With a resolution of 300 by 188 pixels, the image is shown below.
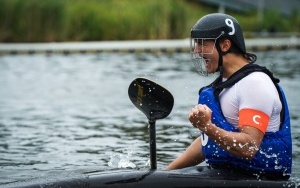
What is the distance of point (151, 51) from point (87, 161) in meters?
30.5

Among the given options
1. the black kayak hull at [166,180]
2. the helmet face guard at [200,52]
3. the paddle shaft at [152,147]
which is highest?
the helmet face guard at [200,52]

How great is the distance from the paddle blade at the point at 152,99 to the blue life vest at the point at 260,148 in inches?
12.7

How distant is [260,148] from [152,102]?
81 cm

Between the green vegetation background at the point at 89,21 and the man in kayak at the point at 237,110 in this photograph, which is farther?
the green vegetation background at the point at 89,21

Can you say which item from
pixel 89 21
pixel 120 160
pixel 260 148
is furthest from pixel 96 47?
pixel 260 148

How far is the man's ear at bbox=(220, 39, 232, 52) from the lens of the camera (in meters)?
5.74

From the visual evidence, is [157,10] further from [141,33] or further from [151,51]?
[151,51]

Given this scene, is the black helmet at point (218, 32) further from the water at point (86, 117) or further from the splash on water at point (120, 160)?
the splash on water at point (120, 160)

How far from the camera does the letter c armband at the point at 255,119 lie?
5.46 m

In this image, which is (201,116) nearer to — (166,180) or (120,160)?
(166,180)

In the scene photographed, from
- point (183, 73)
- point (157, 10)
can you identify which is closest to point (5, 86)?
point (183, 73)

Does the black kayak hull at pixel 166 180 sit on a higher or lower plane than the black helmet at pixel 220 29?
lower

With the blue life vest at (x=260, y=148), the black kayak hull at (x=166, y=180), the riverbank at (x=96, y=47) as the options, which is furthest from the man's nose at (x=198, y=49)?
the riverbank at (x=96, y=47)

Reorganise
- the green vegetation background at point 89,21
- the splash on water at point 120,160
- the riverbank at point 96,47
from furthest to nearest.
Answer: the green vegetation background at point 89,21 → the riverbank at point 96,47 → the splash on water at point 120,160
